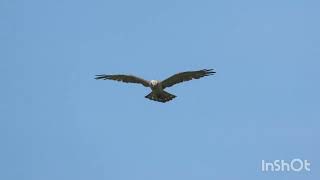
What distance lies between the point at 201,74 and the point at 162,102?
6.33ft

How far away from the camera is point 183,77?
72.4 m

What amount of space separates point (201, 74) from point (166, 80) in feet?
4.95

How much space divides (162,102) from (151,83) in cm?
102

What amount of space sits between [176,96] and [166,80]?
982 millimetres

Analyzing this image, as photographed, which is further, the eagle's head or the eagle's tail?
the eagle's head

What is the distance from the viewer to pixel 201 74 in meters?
71.7

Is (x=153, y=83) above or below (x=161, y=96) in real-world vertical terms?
above

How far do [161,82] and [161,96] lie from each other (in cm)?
62

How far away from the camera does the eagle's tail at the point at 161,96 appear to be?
71688 mm

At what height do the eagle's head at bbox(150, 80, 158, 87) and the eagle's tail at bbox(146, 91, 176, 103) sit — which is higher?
the eagle's head at bbox(150, 80, 158, 87)

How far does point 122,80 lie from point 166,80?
197cm

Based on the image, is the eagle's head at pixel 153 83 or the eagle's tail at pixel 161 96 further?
the eagle's head at pixel 153 83

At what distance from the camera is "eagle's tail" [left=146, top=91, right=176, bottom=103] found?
71.7 m

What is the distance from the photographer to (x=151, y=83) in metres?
72.1
